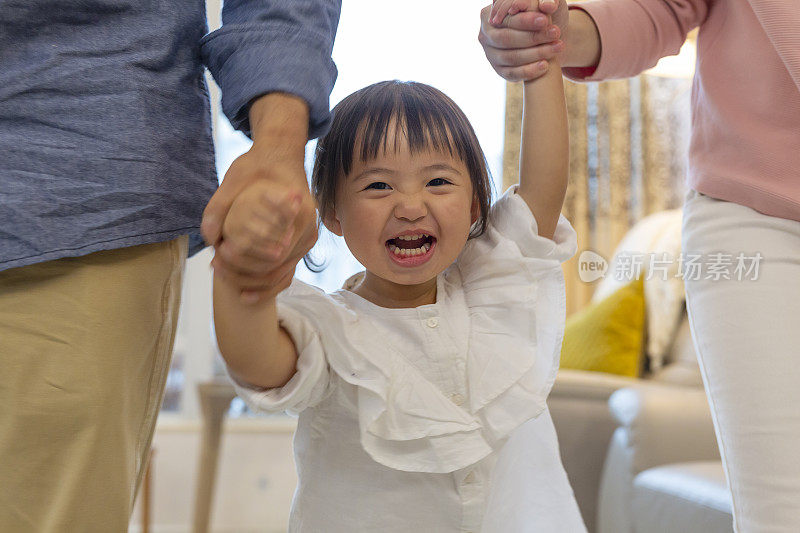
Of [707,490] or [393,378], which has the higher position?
[393,378]

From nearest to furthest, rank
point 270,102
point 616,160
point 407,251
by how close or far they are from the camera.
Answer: point 270,102
point 407,251
point 616,160

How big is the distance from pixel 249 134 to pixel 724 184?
59 cm

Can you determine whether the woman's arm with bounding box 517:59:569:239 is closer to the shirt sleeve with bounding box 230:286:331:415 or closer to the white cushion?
the shirt sleeve with bounding box 230:286:331:415

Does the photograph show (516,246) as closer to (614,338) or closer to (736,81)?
(736,81)

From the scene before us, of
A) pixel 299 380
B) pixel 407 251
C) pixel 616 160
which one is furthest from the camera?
pixel 616 160

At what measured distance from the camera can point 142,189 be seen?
2.29 feet

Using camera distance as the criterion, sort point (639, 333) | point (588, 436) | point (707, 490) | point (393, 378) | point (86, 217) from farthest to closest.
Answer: point (639, 333) < point (588, 436) < point (707, 490) < point (393, 378) < point (86, 217)

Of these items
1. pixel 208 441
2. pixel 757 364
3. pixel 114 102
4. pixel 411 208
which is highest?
pixel 114 102

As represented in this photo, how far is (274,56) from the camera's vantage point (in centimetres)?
70

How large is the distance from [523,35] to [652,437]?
129cm

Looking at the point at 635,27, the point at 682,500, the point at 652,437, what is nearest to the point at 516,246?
the point at 635,27

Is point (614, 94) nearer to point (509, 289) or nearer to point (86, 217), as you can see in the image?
point (509, 289)

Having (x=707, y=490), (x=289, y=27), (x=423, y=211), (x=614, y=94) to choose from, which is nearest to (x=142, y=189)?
(x=289, y=27)

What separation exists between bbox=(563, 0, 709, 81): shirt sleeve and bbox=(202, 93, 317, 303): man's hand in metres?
0.56
